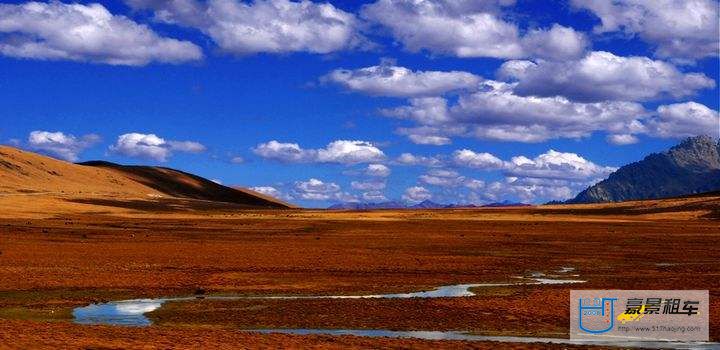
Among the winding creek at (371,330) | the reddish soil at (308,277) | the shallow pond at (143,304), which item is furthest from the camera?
the shallow pond at (143,304)

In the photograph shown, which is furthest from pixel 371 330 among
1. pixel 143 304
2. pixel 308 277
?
pixel 308 277

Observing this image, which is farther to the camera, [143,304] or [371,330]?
[143,304]

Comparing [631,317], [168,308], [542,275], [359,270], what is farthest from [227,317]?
[542,275]

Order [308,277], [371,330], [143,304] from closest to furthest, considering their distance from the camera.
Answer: [371,330], [143,304], [308,277]

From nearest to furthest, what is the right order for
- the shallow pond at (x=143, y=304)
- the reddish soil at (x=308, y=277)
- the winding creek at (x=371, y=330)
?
the winding creek at (x=371, y=330), the reddish soil at (x=308, y=277), the shallow pond at (x=143, y=304)

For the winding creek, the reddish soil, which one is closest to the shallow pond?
the winding creek

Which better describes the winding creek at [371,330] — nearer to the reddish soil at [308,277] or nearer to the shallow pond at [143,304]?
the shallow pond at [143,304]

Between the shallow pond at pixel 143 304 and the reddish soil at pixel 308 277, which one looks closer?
the reddish soil at pixel 308 277

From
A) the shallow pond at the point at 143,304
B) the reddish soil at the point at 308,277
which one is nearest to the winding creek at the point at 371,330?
the shallow pond at the point at 143,304

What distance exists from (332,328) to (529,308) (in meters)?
9.12

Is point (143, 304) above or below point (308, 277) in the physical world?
below

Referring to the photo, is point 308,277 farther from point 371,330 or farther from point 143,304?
point 371,330

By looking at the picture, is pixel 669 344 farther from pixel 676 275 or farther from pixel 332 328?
pixel 676 275

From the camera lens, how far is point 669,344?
2572 cm
